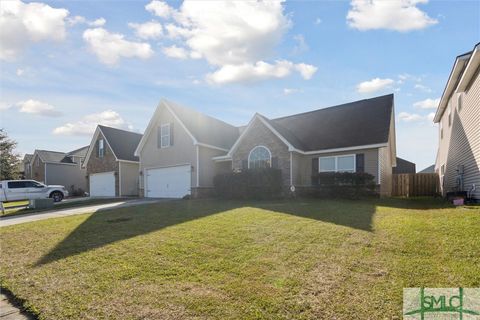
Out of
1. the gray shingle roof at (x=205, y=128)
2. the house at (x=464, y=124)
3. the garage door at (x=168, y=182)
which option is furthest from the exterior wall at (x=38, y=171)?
the house at (x=464, y=124)

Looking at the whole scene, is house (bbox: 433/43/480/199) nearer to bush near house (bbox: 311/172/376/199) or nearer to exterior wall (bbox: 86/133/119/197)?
bush near house (bbox: 311/172/376/199)

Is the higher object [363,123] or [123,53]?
[123,53]

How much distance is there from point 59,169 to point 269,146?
100 feet

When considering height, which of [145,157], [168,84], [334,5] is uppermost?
[334,5]

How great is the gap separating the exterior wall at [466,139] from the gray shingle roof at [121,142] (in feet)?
78.8

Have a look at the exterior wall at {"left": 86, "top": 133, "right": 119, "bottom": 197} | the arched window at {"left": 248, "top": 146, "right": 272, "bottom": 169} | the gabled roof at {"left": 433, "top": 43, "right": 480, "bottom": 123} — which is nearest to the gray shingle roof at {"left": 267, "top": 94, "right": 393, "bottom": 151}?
the arched window at {"left": 248, "top": 146, "right": 272, "bottom": 169}

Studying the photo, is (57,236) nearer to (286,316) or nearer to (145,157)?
(286,316)

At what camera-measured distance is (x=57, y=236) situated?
7.86 m

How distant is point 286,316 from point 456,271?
2873 millimetres

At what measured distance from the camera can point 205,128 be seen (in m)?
22.0

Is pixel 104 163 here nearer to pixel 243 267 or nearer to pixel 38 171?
pixel 38 171

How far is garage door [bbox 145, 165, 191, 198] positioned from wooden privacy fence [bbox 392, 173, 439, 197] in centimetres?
1385

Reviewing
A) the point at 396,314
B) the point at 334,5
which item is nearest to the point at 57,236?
the point at 396,314

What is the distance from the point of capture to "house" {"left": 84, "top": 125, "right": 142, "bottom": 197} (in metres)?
25.5
